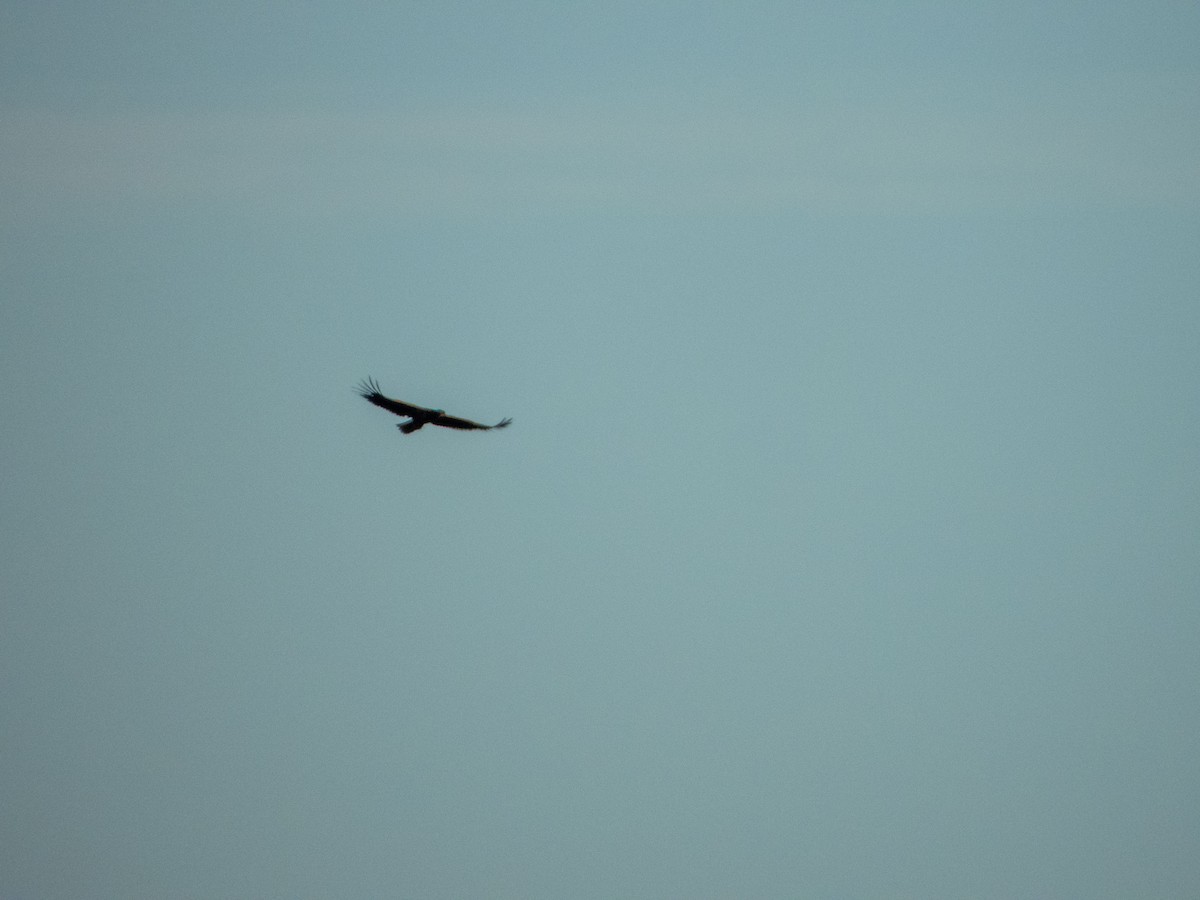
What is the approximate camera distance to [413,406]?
52.4 feet

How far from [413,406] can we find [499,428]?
1.60m

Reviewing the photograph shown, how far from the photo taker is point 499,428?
51.2 ft
